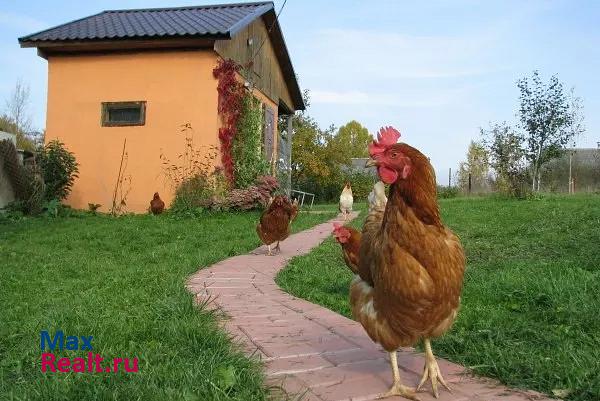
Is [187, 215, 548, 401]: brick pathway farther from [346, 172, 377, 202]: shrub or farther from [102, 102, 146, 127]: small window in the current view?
[346, 172, 377, 202]: shrub

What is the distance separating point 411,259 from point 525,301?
7.60ft

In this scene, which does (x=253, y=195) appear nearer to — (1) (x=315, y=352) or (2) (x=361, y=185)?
(1) (x=315, y=352)

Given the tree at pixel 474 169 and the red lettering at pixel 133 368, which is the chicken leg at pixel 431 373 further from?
the tree at pixel 474 169

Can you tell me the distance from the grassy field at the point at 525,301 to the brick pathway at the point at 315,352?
19cm

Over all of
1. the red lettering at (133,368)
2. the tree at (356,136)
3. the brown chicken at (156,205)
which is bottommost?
the red lettering at (133,368)

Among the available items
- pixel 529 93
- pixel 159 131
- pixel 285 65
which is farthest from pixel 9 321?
pixel 529 93

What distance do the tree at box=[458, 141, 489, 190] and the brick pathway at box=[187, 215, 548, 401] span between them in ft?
70.7

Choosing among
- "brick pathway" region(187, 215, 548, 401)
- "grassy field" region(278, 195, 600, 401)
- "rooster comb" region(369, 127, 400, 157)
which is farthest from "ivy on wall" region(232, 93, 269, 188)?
"rooster comb" region(369, 127, 400, 157)

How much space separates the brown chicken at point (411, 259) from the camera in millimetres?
2438

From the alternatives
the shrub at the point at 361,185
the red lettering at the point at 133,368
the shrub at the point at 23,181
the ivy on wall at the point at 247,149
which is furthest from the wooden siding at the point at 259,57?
the red lettering at the point at 133,368

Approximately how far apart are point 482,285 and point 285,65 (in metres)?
15.8

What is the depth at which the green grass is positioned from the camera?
2.43 metres

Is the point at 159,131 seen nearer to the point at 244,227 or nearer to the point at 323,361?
the point at 244,227

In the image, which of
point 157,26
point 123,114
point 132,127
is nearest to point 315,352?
point 132,127
